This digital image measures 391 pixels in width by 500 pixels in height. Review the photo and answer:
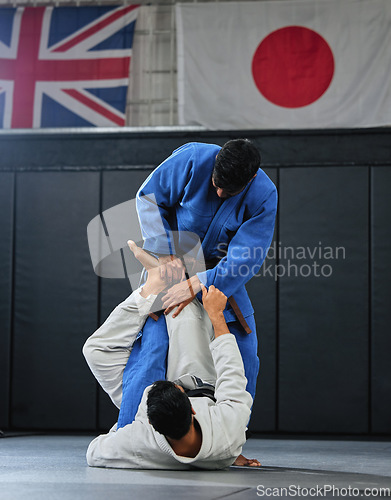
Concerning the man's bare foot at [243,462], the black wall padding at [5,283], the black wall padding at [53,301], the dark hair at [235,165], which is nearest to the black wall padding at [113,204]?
the black wall padding at [53,301]

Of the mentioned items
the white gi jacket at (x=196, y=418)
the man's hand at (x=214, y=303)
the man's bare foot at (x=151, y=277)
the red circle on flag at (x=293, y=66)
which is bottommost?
the white gi jacket at (x=196, y=418)

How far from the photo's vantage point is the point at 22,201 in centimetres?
525

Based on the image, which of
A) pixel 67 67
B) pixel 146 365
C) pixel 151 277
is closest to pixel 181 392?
pixel 146 365

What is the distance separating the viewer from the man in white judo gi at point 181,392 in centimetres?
200

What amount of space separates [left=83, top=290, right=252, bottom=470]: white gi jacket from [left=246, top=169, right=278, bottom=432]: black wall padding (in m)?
2.58

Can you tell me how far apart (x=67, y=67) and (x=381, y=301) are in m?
3.00

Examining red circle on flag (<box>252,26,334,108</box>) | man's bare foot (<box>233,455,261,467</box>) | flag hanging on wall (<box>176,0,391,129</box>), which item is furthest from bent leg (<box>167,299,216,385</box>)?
red circle on flag (<box>252,26,334,108</box>)

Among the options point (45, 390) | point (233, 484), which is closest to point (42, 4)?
point (45, 390)

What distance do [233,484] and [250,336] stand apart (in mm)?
814

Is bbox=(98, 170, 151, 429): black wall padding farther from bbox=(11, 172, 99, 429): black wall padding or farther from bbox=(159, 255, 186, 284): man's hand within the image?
bbox=(159, 255, 186, 284): man's hand

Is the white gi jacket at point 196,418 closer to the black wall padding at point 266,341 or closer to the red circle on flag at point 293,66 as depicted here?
the black wall padding at point 266,341

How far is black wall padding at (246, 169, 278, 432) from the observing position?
4938 mm

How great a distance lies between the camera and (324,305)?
4.99 metres

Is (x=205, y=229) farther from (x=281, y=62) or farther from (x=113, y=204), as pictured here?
(x=281, y=62)
